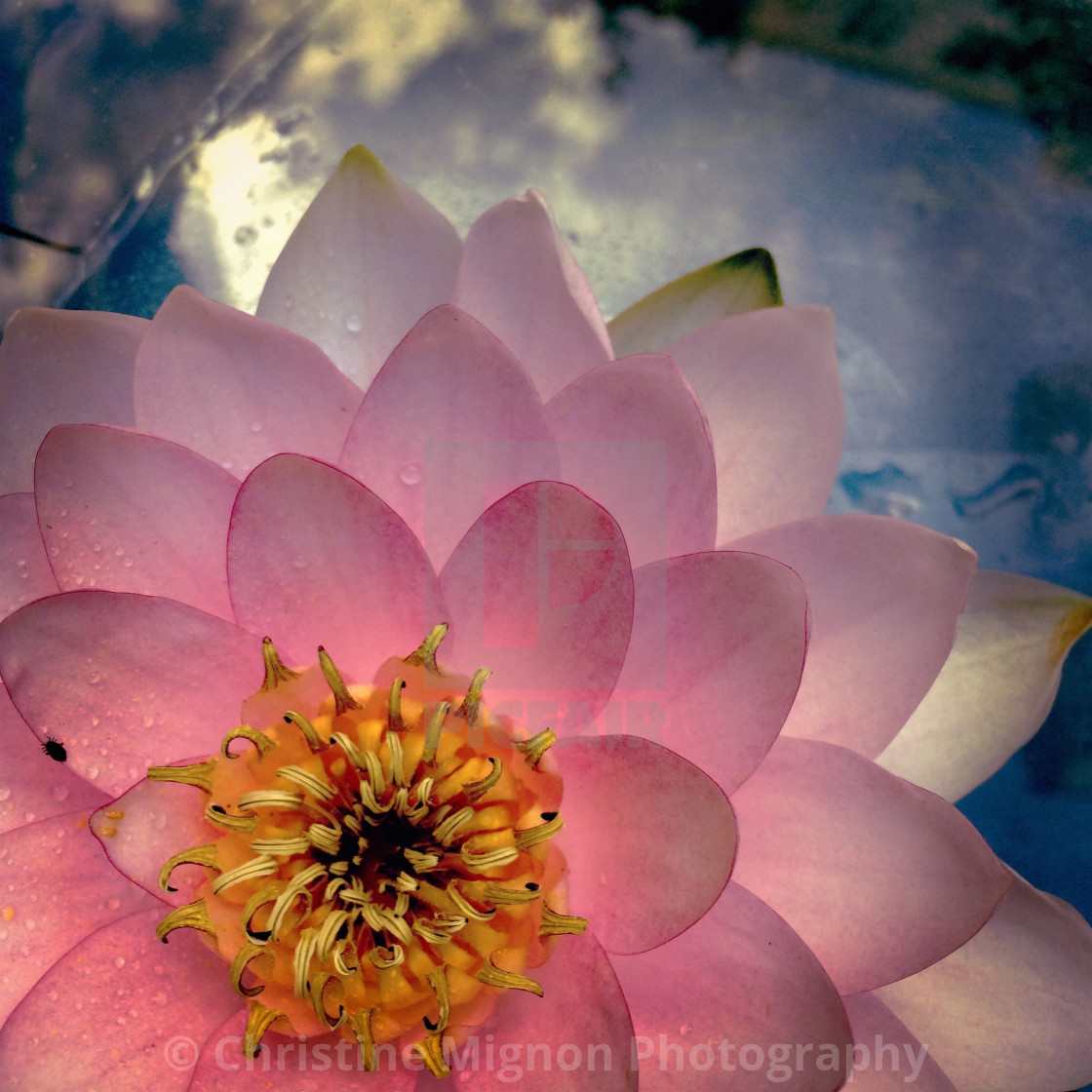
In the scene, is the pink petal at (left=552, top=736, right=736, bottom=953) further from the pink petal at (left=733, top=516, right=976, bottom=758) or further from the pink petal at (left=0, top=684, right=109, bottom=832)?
the pink petal at (left=0, top=684, right=109, bottom=832)

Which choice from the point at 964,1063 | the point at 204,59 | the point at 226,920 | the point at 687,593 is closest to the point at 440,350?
the point at 687,593

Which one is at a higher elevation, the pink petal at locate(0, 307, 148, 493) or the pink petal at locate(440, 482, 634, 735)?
the pink petal at locate(0, 307, 148, 493)

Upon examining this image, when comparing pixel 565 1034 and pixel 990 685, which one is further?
pixel 990 685

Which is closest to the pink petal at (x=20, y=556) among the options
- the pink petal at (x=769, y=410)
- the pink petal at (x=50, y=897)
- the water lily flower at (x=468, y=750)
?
the water lily flower at (x=468, y=750)

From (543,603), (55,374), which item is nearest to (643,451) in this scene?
(543,603)

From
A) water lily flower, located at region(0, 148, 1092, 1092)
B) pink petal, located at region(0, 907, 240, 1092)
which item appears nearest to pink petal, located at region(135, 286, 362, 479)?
water lily flower, located at region(0, 148, 1092, 1092)

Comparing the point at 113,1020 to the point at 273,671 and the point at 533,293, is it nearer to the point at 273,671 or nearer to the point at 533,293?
the point at 273,671

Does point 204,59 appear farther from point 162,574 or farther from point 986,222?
point 986,222
